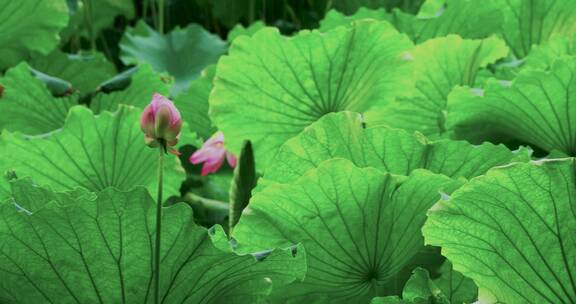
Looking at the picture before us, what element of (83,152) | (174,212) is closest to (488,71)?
(83,152)

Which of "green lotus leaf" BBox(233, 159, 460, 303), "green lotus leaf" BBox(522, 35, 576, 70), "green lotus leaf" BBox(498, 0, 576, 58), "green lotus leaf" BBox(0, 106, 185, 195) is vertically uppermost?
"green lotus leaf" BBox(233, 159, 460, 303)

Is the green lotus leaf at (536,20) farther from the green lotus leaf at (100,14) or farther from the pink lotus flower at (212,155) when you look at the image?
the green lotus leaf at (100,14)

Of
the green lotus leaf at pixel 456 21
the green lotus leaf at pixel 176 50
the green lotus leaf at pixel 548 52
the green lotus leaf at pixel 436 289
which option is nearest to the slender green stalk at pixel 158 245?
the green lotus leaf at pixel 436 289

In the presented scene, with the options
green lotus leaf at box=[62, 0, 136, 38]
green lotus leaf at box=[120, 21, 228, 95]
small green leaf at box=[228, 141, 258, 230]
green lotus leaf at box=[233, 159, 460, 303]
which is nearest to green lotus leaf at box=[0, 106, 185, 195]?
small green leaf at box=[228, 141, 258, 230]

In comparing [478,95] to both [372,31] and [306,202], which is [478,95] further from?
[306,202]

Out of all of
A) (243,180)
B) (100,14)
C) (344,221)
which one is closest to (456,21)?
(243,180)

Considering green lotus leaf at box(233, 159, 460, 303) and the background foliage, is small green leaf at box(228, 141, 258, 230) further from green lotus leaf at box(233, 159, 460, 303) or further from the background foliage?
green lotus leaf at box(233, 159, 460, 303)
